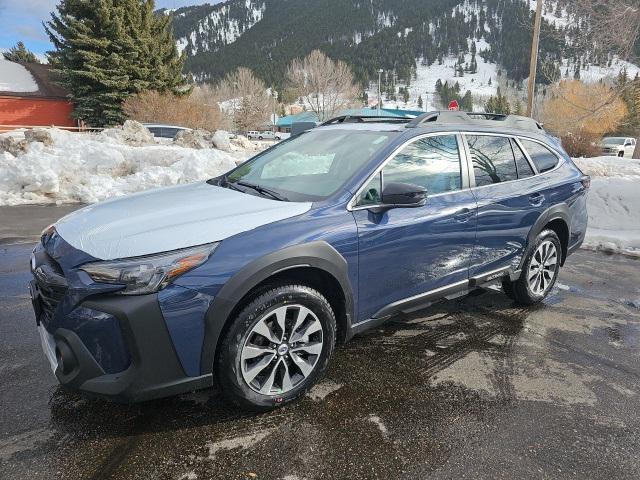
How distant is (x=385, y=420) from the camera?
8.91 feet

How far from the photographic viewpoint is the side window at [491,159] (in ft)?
12.4

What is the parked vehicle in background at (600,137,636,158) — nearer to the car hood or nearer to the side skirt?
the side skirt

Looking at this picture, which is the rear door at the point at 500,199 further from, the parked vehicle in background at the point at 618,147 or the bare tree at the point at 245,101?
the bare tree at the point at 245,101

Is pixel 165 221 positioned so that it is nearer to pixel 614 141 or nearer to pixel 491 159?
pixel 491 159

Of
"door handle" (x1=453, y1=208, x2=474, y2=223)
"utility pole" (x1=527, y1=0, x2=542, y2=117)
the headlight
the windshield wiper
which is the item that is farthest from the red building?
the headlight

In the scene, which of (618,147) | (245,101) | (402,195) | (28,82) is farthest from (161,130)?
(245,101)

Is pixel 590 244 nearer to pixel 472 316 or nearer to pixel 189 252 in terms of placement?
pixel 472 316

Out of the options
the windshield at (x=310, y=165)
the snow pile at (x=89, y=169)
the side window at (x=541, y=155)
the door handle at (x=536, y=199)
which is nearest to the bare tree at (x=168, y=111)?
the snow pile at (x=89, y=169)

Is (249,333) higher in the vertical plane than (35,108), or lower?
lower

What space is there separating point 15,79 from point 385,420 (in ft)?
159

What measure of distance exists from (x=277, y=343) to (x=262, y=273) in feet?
1.48

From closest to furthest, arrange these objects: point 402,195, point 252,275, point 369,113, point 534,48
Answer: point 252,275 < point 402,195 < point 369,113 < point 534,48

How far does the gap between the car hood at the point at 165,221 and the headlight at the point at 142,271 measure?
4 cm

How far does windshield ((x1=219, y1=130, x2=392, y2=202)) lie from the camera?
312cm
